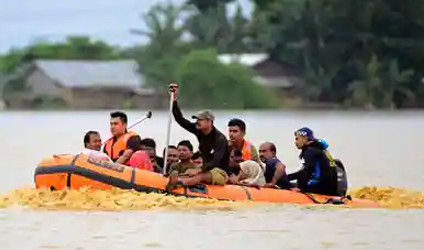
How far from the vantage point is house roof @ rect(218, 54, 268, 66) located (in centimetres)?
7883

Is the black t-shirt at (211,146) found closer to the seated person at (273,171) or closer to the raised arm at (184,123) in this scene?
the raised arm at (184,123)

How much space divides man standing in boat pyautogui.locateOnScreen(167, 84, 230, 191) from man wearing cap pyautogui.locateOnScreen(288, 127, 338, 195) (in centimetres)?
97

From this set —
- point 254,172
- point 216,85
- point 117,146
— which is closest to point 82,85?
point 216,85

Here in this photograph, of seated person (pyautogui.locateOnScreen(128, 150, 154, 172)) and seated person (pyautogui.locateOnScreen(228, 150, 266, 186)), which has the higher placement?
seated person (pyautogui.locateOnScreen(128, 150, 154, 172))

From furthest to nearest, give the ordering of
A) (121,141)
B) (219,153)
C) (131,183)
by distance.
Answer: (121,141) < (131,183) < (219,153)

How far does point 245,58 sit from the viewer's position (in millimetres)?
81688

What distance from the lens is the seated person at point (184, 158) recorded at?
1598 centimetres

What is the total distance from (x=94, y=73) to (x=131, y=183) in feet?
238

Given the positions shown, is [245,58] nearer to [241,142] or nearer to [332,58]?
[332,58]

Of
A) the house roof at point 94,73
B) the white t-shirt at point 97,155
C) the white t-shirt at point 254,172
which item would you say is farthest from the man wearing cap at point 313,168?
the house roof at point 94,73

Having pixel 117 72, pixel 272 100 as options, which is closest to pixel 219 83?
pixel 272 100

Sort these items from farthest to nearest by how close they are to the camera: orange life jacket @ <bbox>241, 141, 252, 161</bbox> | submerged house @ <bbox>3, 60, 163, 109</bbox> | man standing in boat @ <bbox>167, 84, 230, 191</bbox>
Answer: submerged house @ <bbox>3, 60, 163, 109</bbox> < orange life jacket @ <bbox>241, 141, 252, 161</bbox> < man standing in boat @ <bbox>167, 84, 230, 191</bbox>

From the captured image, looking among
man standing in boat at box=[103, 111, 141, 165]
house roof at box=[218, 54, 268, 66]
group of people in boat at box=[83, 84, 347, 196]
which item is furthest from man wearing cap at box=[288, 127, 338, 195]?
house roof at box=[218, 54, 268, 66]

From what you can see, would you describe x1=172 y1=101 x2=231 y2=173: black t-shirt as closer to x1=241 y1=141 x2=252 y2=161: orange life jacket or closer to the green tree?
x1=241 y1=141 x2=252 y2=161: orange life jacket
